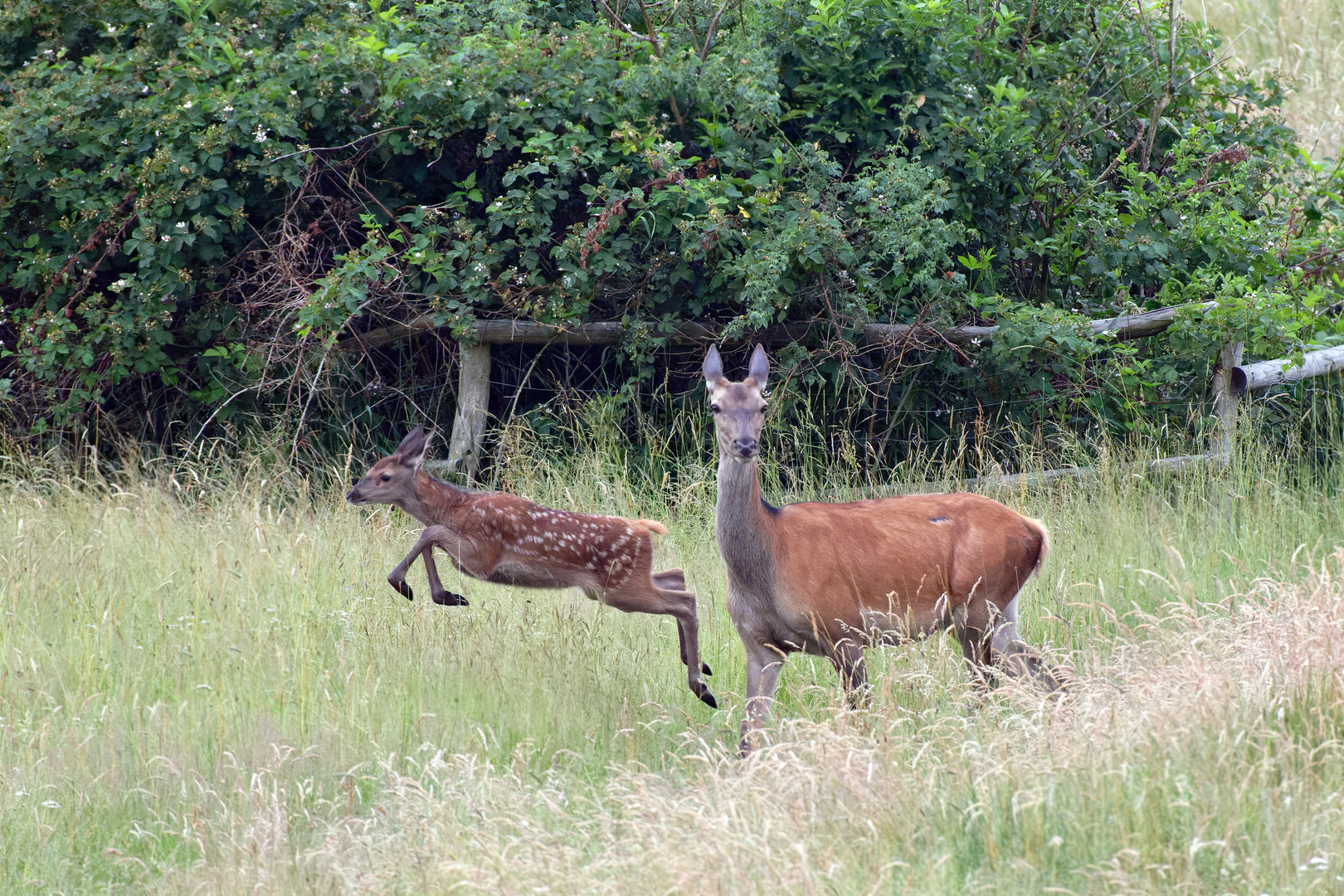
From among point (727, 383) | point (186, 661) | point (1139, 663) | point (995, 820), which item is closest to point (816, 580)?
point (727, 383)

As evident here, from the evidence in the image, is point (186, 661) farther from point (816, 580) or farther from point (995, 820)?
point (995, 820)

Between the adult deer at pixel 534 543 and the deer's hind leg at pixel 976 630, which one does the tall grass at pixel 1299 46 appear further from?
the adult deer at pixel 534 543

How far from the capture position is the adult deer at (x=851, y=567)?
16.7ft

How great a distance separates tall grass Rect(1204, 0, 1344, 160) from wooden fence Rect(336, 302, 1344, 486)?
296 inches

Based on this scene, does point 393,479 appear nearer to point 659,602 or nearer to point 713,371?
point 659,602

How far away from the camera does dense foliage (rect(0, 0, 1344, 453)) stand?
826 cm

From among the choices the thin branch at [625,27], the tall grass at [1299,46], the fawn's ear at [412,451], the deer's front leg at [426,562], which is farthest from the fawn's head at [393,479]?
the tall grass at [1299,46]

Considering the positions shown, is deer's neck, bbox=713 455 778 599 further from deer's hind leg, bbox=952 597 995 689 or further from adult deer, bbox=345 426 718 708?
deer's hind leg, bbox=952 597 995 689

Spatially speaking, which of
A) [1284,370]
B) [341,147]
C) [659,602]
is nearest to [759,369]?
[659,602]

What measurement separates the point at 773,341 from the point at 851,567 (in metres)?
3.58

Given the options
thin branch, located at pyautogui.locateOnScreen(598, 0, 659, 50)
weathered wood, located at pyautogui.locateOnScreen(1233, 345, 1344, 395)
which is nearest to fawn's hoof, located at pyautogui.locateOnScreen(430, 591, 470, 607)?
thin branch, located at pyautogui.locateOnScreen(598, 0, 659, 50)

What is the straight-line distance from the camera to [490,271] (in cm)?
855

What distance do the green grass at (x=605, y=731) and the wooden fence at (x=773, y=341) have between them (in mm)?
895

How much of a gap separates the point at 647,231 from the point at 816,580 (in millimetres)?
3722
